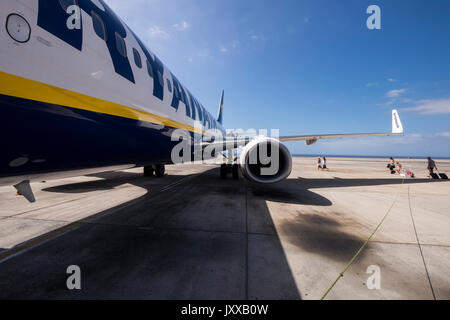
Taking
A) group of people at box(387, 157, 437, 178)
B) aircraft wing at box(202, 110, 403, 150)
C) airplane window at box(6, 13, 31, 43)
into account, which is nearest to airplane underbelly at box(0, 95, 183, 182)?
airplane window at box(6, 13, 31, 43)

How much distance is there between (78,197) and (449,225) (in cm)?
861

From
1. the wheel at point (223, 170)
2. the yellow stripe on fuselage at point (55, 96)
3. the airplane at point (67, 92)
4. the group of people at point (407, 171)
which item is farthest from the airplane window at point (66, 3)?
the group of people at point (407, 171)

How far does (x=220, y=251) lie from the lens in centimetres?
221

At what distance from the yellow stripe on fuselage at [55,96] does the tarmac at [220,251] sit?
179 centimetres

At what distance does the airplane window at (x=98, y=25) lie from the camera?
232 centimetres

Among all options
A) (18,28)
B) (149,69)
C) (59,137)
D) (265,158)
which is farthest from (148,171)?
(18,28)

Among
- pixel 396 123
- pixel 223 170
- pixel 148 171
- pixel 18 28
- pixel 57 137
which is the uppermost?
pixel 396 123

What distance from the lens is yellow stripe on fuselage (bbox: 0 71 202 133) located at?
139 cm

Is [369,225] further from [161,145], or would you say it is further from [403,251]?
[161,145]

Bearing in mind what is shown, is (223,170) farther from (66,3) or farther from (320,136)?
(66,3)

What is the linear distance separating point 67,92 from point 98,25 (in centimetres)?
135

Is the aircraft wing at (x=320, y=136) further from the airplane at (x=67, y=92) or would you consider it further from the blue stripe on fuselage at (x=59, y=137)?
the blue stripe on fuselage at (x=59, y=137)

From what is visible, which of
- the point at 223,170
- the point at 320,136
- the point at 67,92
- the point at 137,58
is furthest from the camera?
the point at 223,170
